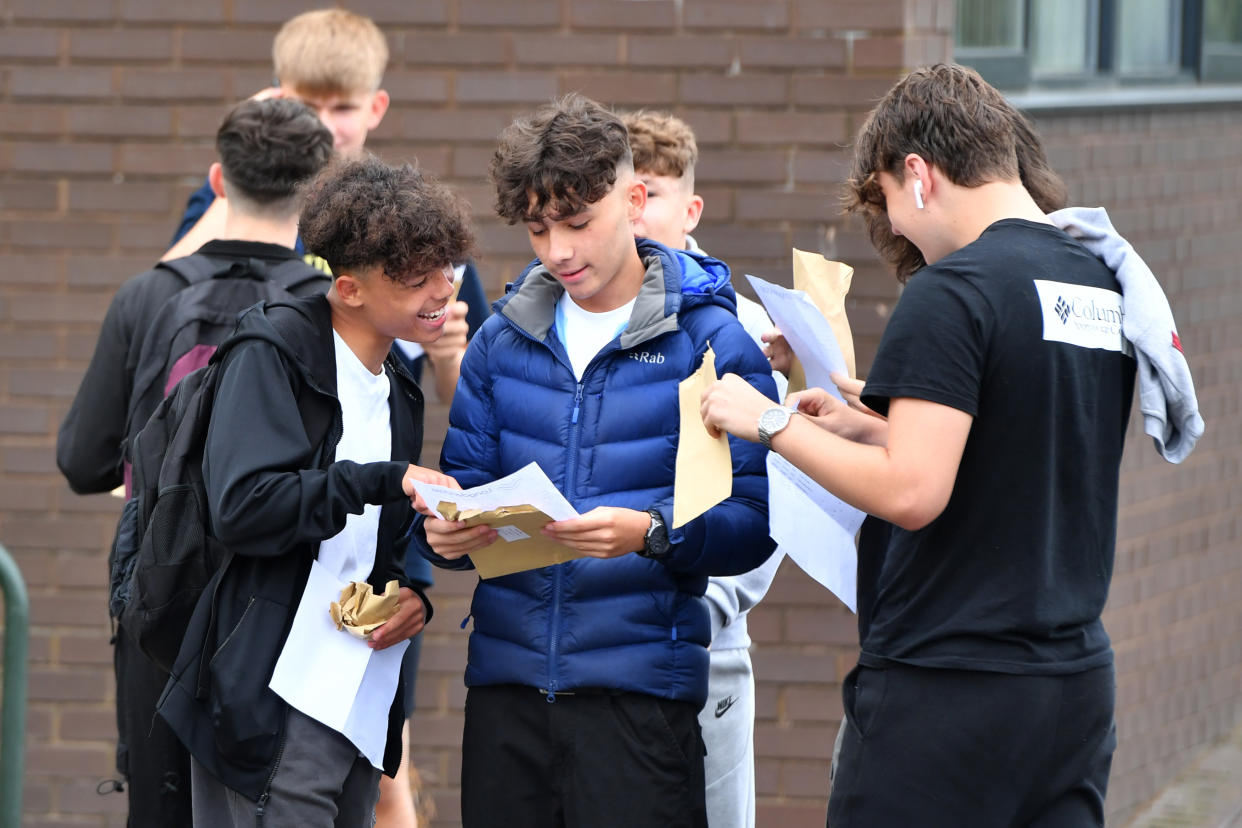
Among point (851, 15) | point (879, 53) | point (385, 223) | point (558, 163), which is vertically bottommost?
point (385, 223)

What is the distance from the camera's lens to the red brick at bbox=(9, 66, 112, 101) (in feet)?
17.2

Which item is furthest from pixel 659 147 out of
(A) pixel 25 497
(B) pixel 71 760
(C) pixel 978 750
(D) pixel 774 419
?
(B) pixel 71 760

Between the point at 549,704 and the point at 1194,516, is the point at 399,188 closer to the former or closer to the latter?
the point at 549,704

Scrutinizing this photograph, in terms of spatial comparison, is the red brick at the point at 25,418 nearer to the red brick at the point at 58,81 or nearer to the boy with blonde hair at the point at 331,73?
the red brick at the point at 58,81

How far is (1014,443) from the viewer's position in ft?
9.03

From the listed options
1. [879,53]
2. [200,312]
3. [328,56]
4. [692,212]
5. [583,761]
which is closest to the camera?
[583,761]

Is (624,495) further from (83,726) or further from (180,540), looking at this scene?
(83,726)

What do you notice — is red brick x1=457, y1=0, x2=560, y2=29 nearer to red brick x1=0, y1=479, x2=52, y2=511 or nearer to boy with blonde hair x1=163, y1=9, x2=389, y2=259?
boy with blonde hair x1=163, y1=9, x2=389, y2=259

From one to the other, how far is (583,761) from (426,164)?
2.68 m

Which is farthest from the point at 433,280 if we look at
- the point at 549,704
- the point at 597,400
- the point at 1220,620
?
the point at 1220,620

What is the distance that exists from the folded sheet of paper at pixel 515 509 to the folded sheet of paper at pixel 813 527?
0.41 metres

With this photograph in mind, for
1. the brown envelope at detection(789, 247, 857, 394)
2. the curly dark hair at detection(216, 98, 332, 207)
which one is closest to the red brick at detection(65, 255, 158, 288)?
the curly dark hair at detection(216, 98, 332, 207)

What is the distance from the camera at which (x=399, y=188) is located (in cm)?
316

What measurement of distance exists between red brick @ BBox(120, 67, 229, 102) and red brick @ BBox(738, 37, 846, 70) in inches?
69.3
